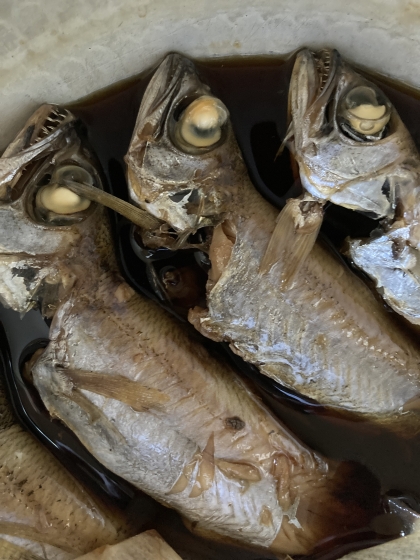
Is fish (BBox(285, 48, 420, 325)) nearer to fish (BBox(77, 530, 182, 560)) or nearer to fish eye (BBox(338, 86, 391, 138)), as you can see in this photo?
fish eye (BBox(338, 86, 391, 138))

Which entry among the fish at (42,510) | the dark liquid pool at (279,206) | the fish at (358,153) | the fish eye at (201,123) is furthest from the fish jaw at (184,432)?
the fish at (358,153)

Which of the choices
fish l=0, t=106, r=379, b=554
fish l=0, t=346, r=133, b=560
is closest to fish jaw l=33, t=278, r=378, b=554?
fish l=0, t=106, r=379, b=554

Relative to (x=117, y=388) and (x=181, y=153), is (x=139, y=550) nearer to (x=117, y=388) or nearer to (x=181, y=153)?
(x=117, y=388)

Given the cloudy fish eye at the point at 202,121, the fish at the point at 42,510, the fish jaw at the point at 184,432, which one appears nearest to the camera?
the cloudy fish eye at the point at 202,121

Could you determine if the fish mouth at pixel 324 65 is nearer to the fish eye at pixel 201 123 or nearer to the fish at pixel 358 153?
the fish at pixel 358 153

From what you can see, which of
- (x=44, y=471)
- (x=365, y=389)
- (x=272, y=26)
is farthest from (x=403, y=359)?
(x=44, y=471)

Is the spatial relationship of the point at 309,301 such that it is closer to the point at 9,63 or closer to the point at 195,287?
the point at 195,287
